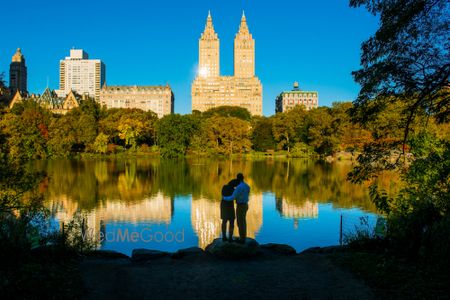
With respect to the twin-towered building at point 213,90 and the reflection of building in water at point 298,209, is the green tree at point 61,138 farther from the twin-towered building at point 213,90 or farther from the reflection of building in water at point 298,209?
the twin-towered building at point 213,90

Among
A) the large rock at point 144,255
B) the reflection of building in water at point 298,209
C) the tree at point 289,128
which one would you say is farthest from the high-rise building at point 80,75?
the large rock at point 144,255

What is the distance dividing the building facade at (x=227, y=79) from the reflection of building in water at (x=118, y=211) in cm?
10829

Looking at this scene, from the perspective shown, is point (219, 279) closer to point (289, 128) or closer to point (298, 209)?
point (298, 209)

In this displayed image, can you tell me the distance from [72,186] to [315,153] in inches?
1592

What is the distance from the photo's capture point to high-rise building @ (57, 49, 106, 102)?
18162cm

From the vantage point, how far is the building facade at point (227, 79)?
12700 centimetres

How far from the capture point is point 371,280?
6453 mm

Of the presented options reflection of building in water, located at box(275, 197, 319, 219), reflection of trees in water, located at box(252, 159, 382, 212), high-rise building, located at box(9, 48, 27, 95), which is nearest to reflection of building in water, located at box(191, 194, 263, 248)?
reflection of building in water, located at box(275, 197, 319, 219)

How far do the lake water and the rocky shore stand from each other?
9.67 feet

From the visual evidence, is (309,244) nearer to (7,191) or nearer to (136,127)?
(7,191)

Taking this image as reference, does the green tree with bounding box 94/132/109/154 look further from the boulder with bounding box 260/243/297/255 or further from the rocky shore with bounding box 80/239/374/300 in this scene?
the boulder with bounding box 260/243/297/255

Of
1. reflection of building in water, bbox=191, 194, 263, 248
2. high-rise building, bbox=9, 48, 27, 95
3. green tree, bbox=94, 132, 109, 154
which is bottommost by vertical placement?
reflection of building in water, bbox=191, 194, 263, 248

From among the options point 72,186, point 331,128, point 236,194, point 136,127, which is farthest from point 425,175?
point 136,127

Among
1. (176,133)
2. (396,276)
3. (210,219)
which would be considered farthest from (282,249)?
(176,133)
